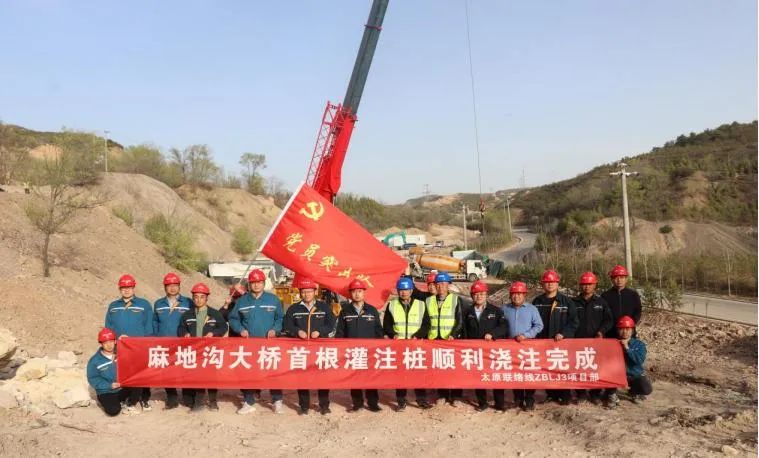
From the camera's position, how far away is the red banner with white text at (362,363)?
6855 mm

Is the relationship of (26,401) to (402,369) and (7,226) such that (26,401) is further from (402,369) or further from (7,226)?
(7,226)

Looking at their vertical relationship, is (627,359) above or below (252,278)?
below

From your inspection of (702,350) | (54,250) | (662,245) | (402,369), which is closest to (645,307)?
Result: (702,350)

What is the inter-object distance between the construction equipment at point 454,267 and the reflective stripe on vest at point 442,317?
92.3 ft

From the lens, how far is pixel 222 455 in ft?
18.9

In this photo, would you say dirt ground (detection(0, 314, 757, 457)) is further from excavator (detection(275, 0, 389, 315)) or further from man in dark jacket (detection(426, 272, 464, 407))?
excavator (detection(275, 0, 389, 315))

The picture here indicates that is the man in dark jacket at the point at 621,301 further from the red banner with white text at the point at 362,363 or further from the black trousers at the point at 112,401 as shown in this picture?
the black trousers at the point at 112,401

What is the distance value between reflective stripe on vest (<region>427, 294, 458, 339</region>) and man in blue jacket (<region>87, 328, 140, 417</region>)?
12.4 ft

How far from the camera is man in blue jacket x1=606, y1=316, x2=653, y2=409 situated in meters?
6.90

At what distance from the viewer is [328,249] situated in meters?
8.40

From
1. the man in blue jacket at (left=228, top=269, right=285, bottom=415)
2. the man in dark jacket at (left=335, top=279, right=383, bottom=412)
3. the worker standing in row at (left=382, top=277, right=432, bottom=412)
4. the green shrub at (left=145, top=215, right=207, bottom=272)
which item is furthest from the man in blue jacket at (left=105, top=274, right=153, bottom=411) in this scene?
the green shrub at (left=145, top=215, right=207, bottom=272)

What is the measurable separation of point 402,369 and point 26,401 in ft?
14.4

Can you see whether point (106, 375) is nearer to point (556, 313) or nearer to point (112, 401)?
point (112, 401)

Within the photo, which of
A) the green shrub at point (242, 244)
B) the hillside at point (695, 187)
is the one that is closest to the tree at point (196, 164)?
the green shrub at point (242, 244)
